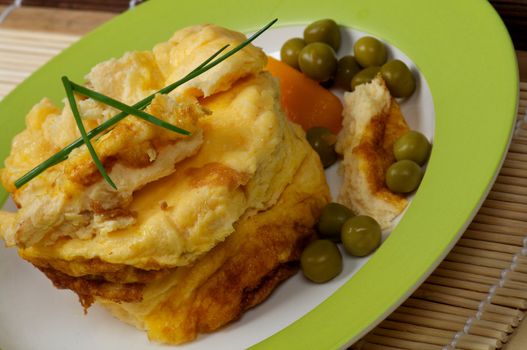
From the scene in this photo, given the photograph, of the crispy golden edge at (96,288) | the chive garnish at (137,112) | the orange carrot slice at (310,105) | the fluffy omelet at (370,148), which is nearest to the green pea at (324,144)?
the fluffy omelet at (370,148)

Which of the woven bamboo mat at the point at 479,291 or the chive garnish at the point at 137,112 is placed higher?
the chive garnish at the point at 137,112

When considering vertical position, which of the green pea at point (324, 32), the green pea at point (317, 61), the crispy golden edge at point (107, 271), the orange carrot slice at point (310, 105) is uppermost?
the green pea at point (324, 32)

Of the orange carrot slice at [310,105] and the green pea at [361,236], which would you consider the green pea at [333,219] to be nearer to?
the green pea at [361,236]

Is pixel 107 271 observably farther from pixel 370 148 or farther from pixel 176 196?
pixel 370 148

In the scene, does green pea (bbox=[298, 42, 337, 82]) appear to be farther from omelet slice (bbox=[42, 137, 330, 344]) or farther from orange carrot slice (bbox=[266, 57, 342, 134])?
omelet slice (bbox=[42, 137, 330, 344])

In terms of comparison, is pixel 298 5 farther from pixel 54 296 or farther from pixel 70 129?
pixel 54 296

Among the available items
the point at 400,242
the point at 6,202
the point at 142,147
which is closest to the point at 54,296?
the point at 6,202

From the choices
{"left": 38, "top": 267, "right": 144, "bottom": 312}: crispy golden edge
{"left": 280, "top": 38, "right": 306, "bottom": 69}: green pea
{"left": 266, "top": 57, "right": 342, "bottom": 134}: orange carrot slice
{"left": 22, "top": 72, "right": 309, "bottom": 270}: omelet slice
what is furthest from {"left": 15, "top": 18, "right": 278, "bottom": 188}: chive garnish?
{"left": 280, "top": 38, "right": 306, "bottom": 69}: green pea

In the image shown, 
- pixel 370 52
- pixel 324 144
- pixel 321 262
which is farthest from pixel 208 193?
pixel 370 52
